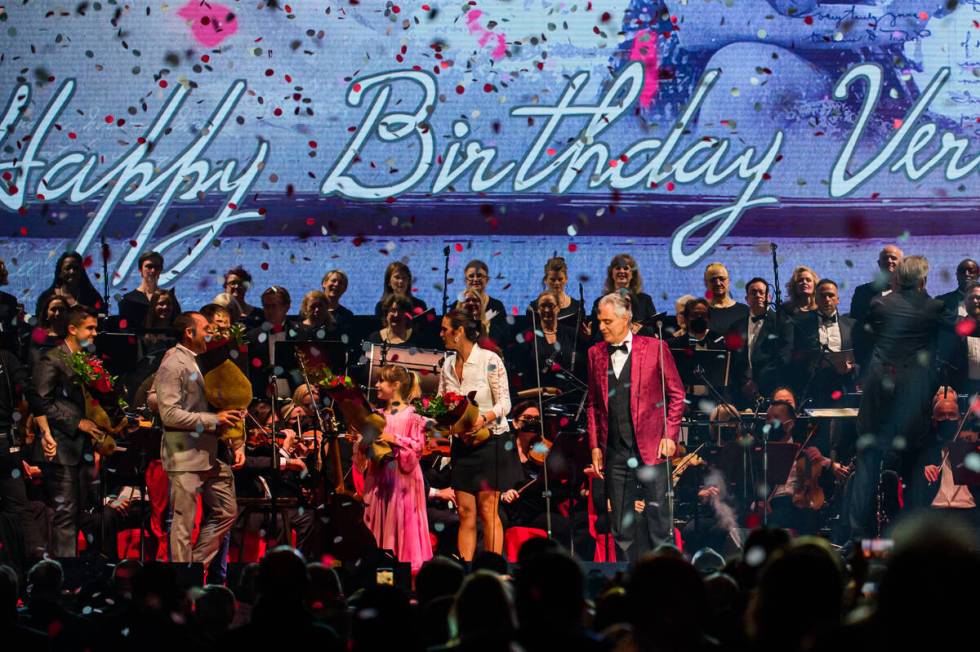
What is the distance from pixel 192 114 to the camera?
1074cm

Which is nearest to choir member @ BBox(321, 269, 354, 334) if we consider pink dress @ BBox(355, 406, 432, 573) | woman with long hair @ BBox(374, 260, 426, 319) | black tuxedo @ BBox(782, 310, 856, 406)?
woman with long hair @ BBox(374, 260, 426, 319)

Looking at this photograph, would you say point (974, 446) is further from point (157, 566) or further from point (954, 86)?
point (157, 566)

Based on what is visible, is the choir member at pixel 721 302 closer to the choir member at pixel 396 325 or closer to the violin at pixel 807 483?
the violin at pixel 807 483

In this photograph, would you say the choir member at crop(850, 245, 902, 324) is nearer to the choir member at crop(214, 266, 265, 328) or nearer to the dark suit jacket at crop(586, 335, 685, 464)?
the dark suit jacket at crop(586, 335, 685, 464)

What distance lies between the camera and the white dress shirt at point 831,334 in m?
9.41

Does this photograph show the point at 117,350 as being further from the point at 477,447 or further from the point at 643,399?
the point at 643,399

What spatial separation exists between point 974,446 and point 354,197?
497cm

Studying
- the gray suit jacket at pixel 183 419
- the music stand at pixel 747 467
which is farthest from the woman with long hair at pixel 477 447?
the music stand at pixel 747 467

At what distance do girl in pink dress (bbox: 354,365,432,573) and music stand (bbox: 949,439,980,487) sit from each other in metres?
3.40

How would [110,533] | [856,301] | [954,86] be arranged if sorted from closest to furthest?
[110,533] < [856,301] < [954,86]

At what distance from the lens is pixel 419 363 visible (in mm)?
8469

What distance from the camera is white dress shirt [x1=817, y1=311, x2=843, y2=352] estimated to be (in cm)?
941

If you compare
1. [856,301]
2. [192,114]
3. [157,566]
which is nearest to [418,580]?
[157,566]

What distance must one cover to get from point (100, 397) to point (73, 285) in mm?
1798
